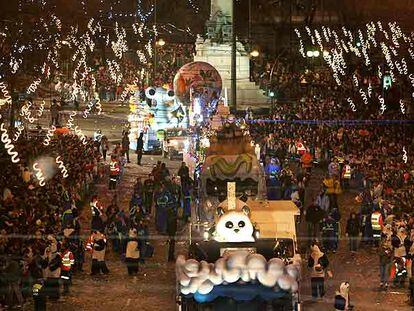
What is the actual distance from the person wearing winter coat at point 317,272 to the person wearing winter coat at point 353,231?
4.26 meters

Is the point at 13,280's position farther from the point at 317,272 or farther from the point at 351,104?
the point at 351,104

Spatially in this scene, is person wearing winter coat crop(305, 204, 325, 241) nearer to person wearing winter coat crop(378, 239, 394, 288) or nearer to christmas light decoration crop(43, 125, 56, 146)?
person wearing winter coat crop(378, 239, 394, 288)

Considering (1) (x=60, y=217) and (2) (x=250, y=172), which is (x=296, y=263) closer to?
(2) (x=250, y=172)

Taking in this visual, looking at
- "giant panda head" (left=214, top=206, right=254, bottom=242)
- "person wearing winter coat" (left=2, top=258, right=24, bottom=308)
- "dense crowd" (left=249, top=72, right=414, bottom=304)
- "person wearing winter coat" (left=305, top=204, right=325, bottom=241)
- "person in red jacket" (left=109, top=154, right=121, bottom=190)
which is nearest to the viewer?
"giant panda head" (left=214, top=206, right=254, bottom=242)

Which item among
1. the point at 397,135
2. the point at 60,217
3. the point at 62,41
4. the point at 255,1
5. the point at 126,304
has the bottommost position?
the point at 126,304

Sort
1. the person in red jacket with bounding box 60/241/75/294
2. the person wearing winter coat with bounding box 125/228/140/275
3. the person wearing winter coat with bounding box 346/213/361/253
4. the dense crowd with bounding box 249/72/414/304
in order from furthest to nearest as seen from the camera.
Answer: the person wearing winter coat with bounding box 346/213/361/253, the person wearing winter coat with bounding box 125/228/140/275, the dense crowd with bounding box 249/72/414/304, the person in red jacket with bounding box 60/241/75/294

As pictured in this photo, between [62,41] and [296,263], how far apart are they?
45.7 m

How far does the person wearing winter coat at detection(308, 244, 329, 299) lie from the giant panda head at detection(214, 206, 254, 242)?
3.40 meters

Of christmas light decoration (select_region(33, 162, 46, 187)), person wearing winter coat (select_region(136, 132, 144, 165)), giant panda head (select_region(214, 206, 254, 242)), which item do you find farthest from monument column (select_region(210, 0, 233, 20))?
giant panda head (select_region(214, 206, 254, 242))

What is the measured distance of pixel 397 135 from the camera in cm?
3847

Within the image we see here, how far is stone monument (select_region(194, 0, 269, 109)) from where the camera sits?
171 ft

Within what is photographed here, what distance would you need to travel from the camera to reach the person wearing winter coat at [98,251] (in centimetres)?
2209

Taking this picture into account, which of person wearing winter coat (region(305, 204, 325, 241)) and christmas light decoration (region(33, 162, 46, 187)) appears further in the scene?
christmas light decoration (region(33, 162, 46, 187))

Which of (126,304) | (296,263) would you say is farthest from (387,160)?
(296,263)
